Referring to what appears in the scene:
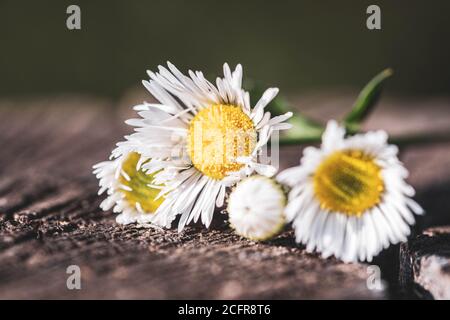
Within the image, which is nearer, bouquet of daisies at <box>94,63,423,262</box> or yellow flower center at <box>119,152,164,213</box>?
bouquet of daisies at <box>94,63,423,262</box>

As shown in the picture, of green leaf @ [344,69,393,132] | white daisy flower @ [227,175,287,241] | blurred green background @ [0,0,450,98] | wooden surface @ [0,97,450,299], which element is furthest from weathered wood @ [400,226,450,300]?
blurred green background @ [0,0,450,98]

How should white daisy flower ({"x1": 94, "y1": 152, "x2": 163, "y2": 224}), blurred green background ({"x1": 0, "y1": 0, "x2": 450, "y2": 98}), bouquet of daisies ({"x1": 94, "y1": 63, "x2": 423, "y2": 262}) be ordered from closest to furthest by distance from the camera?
1. bouquet of daisies ({"x1": 94, "y1": 63, "x2": 423, "y2": 262})
2. white daisy flower ({"x1": 94, "y1": 152, "x2": 163, "y2": 224})
3. blurred green background ({"x1": 0, "y1": 0, "x2": 450, "y2": 98})

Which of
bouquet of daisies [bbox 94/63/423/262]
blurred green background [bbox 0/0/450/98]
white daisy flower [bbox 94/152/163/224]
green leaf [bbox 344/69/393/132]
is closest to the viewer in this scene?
bouquet of daisies [bbox 94/63/423/262]

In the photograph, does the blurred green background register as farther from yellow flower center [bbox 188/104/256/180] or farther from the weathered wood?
the weathered wood

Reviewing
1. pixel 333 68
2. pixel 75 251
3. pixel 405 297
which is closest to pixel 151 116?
pixel 75 251

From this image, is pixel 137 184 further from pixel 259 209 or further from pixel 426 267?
pixel 426 267

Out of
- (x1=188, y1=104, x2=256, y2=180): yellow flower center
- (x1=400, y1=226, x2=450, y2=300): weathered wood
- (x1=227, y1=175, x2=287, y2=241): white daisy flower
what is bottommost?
(x1=400, y1=226, x2=450, y2=300): weathered wood

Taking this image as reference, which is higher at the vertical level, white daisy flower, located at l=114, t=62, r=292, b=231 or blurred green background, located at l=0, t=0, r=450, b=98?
blurred green background, located at l=0, t=0, r=450, b=98

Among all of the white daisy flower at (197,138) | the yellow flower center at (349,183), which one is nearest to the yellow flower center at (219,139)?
the white daisy flower at (197,138)
